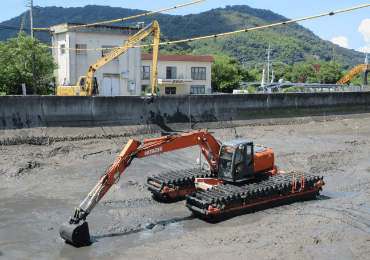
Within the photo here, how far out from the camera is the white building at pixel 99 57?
3419 centimetres

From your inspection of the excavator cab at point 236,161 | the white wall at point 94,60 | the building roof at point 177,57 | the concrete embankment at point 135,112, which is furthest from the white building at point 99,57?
the excavator cab at point 236,161

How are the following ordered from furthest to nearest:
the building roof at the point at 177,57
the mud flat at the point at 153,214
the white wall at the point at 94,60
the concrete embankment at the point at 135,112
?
the building roof at the point at 177,57 → the white wall at the point at 94,60 → the concrete embankment at the point at 135,112 → the mud flat at the point at 153,214

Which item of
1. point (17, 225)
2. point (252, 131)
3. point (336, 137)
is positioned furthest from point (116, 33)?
point (17, 225)

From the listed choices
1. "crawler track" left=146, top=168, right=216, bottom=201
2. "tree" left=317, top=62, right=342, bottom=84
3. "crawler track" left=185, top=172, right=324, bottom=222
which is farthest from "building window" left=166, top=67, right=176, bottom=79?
"tree" left=317, top=62, right=342, bottom=84

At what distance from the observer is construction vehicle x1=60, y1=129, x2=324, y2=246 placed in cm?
1088

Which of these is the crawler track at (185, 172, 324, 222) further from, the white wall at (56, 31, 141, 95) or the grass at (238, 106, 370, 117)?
the white wall at (56, 31, 141, 95)

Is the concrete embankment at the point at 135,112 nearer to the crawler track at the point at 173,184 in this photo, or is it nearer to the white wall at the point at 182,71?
the crawler track at the point at 173,184

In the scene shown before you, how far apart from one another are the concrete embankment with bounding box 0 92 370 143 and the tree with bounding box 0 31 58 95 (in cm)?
823

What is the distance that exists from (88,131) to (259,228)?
40.3ft

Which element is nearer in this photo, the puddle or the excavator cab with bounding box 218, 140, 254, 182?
the excavator cab with bounding box 218, 140, 254, 182

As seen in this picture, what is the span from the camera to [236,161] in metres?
12.1

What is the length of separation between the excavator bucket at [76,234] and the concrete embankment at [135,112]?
10.4m

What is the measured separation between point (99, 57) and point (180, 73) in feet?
60.4

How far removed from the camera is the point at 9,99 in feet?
60.5
